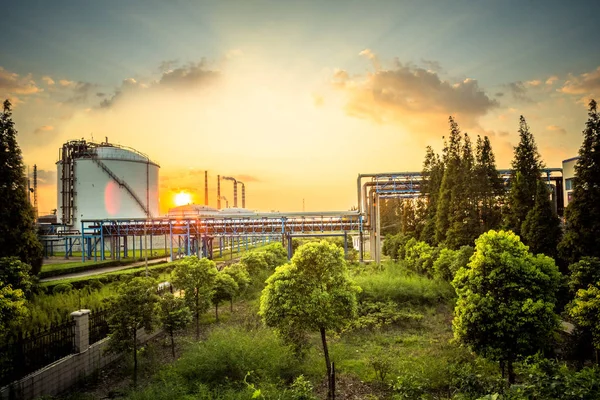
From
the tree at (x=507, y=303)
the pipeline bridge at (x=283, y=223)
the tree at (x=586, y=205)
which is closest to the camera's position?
the tree at (x=507, y=303)

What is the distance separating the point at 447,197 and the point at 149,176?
143 feet

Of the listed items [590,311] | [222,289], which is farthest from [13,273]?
[590,311]

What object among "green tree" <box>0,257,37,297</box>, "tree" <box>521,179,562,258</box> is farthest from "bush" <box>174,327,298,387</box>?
"tree" <box>521,179,562,258</box>

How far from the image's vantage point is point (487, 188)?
30.2m

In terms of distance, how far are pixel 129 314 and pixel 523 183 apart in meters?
25.8

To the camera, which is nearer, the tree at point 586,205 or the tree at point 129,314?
the tree at point 129,314

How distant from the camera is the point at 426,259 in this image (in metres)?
27.9

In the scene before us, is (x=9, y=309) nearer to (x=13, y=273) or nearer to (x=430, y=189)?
(x=13, y=273)

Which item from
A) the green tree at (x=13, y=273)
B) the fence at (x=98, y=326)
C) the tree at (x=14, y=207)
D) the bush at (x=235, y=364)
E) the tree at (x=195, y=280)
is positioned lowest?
the bush at (x=235, y=364)

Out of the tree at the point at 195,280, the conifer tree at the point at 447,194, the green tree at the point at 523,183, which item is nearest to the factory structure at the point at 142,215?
the conifer tree at the point at 447,194

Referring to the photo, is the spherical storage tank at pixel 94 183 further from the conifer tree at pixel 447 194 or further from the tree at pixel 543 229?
the tree at pixel 543 229

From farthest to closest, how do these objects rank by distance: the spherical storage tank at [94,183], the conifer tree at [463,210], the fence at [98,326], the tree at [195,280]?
the spherical storage tank at [94,183] < the conifer tree at [463,210] < the tree at [195,280] < the fence at [98,326]

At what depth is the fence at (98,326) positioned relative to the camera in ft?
44.3

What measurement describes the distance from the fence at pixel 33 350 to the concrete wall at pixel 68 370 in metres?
0.19
